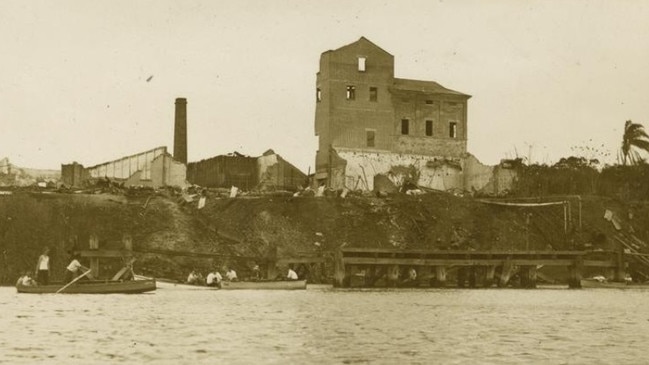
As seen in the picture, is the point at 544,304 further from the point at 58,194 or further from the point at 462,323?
the point at 58,194

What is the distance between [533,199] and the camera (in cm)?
9206

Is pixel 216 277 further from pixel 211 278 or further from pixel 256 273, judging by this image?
pixel 256 273

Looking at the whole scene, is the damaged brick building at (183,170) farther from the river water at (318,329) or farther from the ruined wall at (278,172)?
the river water at (318,329)

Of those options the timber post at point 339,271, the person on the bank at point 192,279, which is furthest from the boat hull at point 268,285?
the timber post at point 339,271

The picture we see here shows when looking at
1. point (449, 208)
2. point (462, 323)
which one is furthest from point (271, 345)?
point (449, 208)

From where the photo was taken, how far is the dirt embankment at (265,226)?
75375 millimetres

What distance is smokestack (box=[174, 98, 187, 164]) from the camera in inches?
3996

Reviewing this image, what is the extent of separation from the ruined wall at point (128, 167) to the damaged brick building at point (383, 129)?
44.8ft

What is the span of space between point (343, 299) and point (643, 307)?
14.3 m

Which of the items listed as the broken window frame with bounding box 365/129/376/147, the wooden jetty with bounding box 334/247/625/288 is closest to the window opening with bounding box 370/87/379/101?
the broken window frame with bounding box 365/129/376/147

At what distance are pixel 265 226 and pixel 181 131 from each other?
21.0 metres

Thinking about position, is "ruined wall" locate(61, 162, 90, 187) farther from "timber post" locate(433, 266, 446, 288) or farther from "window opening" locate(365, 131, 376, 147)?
"timber post" locate(433, 266, 446, 288)

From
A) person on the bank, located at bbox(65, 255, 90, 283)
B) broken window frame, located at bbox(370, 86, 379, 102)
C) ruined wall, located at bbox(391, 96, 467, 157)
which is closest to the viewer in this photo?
person on the bank, located at bbox(65, 255, 90, 283)

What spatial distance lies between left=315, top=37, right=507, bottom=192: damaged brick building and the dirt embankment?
36.5 feet
